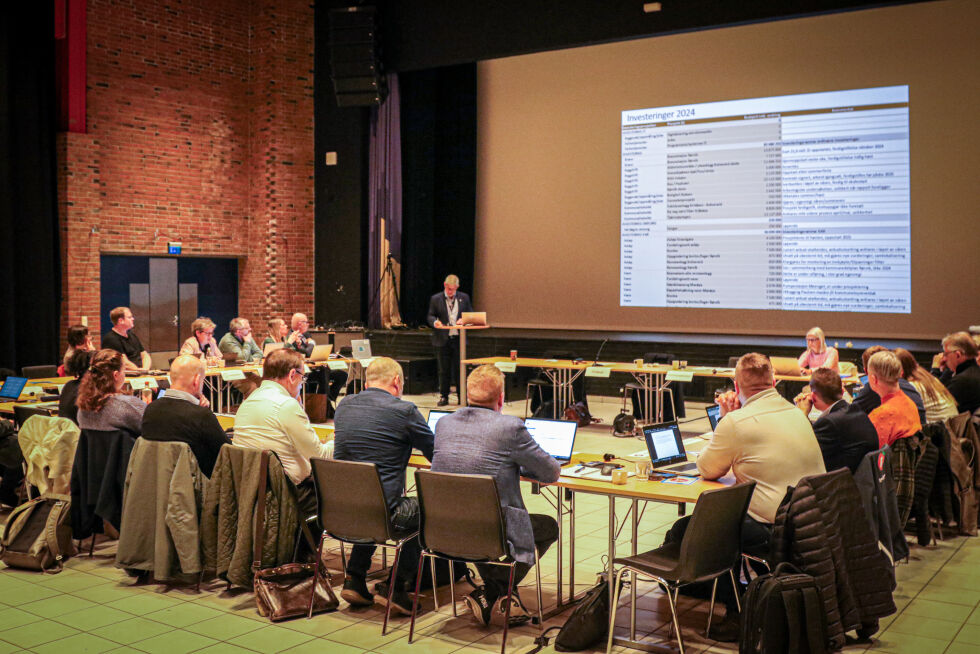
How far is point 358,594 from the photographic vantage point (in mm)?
4457

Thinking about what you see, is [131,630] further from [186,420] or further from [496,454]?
[496,454]

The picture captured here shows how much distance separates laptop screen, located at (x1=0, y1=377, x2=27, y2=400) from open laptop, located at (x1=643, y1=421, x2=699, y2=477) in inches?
199

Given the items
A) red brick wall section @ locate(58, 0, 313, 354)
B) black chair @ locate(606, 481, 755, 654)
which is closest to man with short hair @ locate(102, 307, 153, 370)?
red brick wall section @ locate(58, 0, 313, 354)

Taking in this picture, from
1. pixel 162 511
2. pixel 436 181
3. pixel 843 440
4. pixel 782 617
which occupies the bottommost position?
pixel 782 617

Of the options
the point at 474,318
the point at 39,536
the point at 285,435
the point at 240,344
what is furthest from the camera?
the point at 474,318

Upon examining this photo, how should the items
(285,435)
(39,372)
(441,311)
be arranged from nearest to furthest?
(285,435)
(39,372)
(441,311)

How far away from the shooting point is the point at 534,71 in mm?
13297

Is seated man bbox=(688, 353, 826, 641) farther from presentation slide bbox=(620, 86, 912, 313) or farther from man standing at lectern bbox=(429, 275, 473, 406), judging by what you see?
man standing at lectern bbox=(429, 275, 473, 406)

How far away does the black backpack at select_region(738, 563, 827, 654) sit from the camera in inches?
136

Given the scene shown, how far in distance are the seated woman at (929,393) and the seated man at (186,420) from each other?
420 centimetres

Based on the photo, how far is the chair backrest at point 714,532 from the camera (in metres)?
3.51

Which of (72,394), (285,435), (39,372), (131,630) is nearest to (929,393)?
(285,435)

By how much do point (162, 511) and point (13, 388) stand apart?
3.22 metres

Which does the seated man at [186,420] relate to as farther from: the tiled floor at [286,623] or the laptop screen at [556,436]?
the laptop screen at [556,436]
